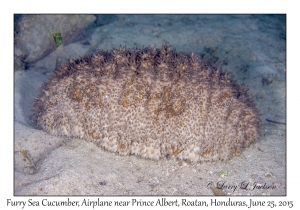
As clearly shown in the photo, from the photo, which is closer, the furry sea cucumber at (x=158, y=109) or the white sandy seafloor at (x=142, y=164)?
the white sandy seafloor at (x=142, y=164)

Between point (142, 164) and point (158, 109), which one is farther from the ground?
point (158, 109)

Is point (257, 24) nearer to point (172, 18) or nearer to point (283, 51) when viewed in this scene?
point (283, 51)

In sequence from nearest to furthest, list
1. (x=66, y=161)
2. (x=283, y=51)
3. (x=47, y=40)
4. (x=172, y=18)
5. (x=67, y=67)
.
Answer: (x=66, y=161)
(x=67, y=67)
(x=47, y=40)
(x=283, y=51)
(x=172, y=18)

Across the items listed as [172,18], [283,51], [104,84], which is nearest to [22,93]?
[104,84]

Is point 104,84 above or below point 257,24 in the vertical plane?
below

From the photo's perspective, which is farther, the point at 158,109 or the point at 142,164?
the point at 142,164

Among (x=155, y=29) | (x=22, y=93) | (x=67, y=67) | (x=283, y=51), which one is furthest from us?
(x=155, y=29)

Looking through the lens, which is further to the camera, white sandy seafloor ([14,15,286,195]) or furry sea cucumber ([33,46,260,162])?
furry sea cucumber ([33,46,260,162])
